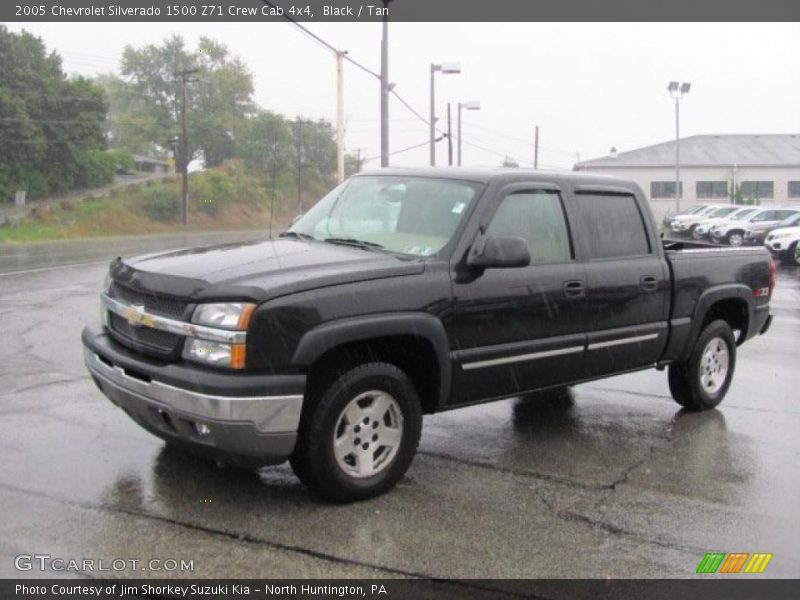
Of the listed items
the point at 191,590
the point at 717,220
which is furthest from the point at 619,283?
the point at 717,220

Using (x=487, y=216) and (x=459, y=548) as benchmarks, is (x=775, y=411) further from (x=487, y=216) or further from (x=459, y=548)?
(x=459, y=548)

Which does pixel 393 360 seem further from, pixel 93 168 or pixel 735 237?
pixel 93 168

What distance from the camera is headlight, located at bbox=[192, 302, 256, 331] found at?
396cm

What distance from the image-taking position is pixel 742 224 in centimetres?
3089

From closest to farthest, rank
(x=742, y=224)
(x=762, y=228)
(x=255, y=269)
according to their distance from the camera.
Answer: (x=255, y=269)
(x=762, y=228)
(x=742, y=224)

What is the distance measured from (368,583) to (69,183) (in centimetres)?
5023

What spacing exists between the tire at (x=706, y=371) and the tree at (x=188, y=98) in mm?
64949

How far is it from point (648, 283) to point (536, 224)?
115 centimetres

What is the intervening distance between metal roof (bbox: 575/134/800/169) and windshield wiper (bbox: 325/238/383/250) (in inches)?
2279

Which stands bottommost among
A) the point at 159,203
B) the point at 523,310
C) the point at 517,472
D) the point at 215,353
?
the point at 517,472

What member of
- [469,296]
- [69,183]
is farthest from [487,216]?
[69,183]

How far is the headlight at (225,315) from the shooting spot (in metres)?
3.96

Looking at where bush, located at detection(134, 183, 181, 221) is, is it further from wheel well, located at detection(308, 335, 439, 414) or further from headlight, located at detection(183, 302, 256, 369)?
headlight, located at detection(183, 302, 256, 369)

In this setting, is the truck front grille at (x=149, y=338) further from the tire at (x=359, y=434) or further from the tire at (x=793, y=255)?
the tire at (x=793, y=255)
